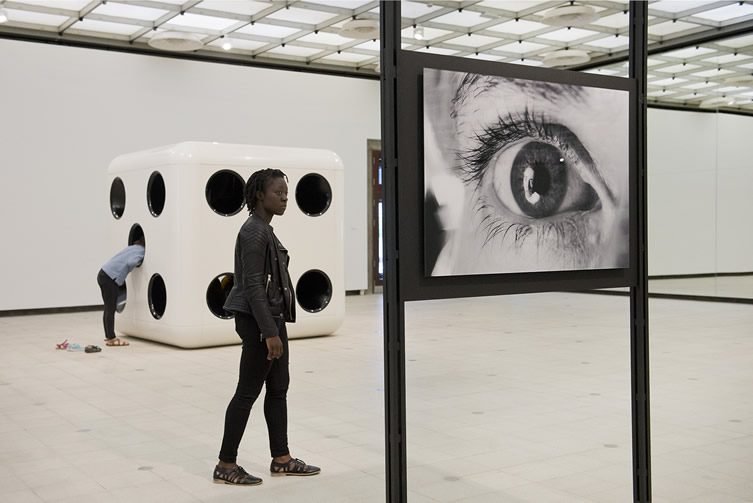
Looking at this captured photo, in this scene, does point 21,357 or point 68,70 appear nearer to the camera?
point 21,357

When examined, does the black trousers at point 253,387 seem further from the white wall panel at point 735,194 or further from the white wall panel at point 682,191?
the white wall panel at point 682,191

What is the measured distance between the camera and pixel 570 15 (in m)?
13.2

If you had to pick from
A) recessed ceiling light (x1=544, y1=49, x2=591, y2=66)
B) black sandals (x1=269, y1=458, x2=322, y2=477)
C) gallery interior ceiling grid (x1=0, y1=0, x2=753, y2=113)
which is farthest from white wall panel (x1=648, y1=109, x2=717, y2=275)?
black sandals (x1=269, y1=458, x2=322, y2=477)

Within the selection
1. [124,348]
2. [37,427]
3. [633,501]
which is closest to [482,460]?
[633,501]

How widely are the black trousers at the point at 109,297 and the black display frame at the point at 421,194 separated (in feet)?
24.6

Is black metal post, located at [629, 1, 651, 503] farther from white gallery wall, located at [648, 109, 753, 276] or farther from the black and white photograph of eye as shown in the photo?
white gallery wall, located at [648, 109, 753, 276]

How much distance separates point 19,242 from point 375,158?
7.75 metres

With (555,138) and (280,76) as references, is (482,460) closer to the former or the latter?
(555,138)

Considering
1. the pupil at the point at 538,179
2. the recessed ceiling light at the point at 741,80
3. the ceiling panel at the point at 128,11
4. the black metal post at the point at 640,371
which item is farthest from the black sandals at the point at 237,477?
the recessed ceiling light at the point at 741,80

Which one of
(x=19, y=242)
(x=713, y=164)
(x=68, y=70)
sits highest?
(x=68, y=70)

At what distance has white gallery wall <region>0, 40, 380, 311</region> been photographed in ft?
48.2

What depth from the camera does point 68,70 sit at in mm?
15156

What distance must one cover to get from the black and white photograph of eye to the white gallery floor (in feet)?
4.62

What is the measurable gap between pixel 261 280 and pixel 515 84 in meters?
1.68
